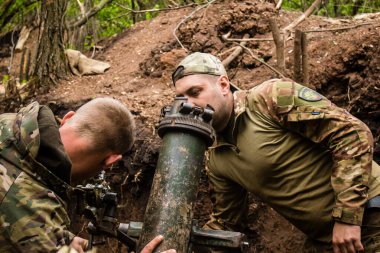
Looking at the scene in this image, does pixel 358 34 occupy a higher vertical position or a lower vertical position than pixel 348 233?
higher

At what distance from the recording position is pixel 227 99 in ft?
11.0

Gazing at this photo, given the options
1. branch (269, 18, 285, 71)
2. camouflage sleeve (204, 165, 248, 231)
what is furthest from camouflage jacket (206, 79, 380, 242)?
branch (269, 18, 285, 71)

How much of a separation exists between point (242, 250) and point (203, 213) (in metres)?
1.82

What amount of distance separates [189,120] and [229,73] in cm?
299

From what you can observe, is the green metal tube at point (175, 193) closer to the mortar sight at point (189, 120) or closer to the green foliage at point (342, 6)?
the mortar sight at point (189, 120)

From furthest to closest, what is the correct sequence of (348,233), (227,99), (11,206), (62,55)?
(62,55), (227,99), (348,233), (11,206)

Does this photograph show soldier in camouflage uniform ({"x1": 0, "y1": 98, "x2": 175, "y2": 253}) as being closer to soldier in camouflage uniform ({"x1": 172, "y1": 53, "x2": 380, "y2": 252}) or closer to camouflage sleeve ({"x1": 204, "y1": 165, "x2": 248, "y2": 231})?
soldier in camouflage uniform ({"x1": 172, "y1": 53, "x2": 380, "y2": 252})

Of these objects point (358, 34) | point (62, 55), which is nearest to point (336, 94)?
point (358, 34)

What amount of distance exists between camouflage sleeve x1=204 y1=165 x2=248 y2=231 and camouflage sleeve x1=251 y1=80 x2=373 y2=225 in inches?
30.2

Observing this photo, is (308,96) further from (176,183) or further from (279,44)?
(279,44)

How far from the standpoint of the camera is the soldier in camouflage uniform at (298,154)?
296 cm

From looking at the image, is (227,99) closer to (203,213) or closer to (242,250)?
(242,250)

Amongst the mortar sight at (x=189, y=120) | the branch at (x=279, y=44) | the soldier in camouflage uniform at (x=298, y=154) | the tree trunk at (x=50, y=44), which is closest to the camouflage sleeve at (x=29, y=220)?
the mortar sight at (x=189, y=120)

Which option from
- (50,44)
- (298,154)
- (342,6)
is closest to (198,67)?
(298,154)
